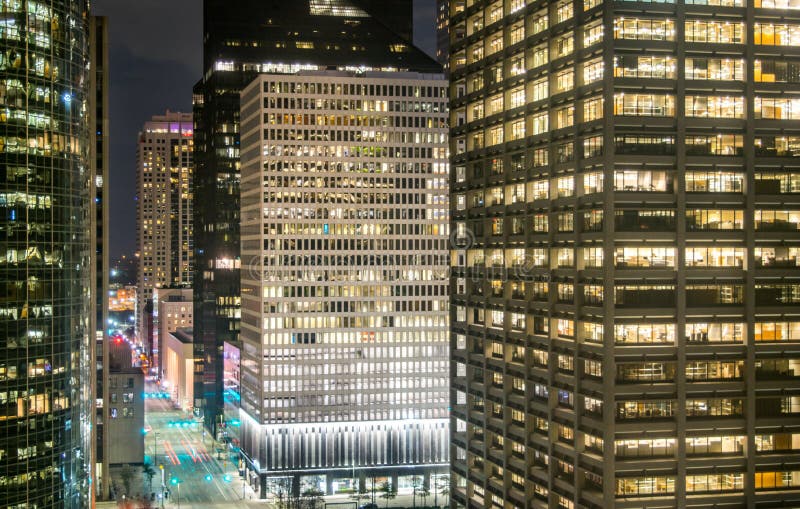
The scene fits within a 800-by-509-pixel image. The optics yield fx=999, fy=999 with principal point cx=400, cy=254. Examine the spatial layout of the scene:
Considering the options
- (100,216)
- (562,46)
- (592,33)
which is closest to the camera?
(592,33)

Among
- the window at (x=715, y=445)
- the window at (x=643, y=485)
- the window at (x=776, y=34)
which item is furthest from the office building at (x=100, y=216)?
the window at (x=776, y=34)

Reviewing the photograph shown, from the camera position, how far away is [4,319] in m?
112

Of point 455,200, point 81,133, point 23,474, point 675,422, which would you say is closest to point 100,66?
point 81,133

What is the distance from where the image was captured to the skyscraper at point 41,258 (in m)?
113

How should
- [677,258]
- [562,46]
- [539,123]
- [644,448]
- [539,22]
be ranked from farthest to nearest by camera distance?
1. [539,22]
2. [539,123]
3. [562,46]
4. [677,258]
5. [644,448]

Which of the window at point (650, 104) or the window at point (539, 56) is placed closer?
the window at point (650, 104)

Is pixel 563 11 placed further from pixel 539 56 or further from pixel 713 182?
pixel 713 182

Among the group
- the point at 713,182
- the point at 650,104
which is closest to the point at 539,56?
the point at 650,104

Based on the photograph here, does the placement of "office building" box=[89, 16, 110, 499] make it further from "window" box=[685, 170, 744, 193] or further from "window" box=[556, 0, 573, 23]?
"window" box=[685, 170, 744, 193]

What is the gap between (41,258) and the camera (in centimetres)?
11675

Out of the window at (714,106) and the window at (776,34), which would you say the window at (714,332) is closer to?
the window at (714,106)

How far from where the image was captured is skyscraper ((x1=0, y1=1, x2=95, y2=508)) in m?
113

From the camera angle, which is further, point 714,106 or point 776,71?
point 776,71

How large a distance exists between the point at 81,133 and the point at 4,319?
2692cm
